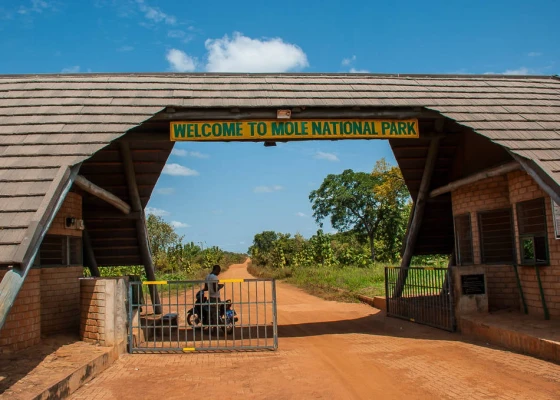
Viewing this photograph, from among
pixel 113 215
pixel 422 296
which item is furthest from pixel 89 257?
pixel 422 296

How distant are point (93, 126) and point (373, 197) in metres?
39.5

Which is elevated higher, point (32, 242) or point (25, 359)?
point (32, 242)

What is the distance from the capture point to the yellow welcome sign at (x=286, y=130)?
10.1 metres

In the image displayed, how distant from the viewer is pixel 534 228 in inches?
412

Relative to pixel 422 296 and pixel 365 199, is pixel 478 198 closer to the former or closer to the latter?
pixel 422 296

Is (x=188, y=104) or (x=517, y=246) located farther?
(x=517, y=246)

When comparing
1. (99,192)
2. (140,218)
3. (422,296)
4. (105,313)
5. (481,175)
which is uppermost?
(481,175)

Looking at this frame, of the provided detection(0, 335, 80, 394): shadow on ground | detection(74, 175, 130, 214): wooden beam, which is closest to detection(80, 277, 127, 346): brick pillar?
detection(0, 335, 80, 394): shadow on ground

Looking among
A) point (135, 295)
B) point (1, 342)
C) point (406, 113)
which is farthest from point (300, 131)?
point (1, 342)

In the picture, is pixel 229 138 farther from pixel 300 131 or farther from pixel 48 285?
pixel 48 285

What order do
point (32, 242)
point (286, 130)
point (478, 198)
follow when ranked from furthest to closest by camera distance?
1. point (478, 198)
2. point (286, 130)
3. point (32, 242)

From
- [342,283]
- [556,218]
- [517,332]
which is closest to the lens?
[517,332]

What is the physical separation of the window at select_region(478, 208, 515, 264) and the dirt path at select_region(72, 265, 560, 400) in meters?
2.31

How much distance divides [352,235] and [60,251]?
1603 inches
